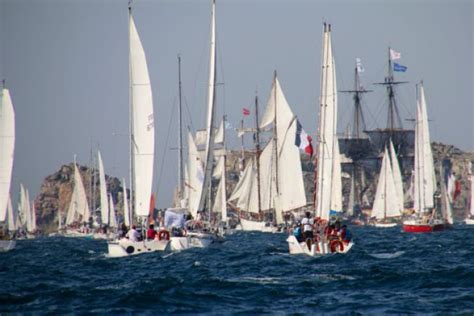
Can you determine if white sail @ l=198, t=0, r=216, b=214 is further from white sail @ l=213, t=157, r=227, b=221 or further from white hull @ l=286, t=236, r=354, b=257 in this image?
white sail @ l=213, t=157, r=227, b=221

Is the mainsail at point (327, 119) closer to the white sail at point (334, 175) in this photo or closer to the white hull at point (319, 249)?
the white sail at point (334, 175)

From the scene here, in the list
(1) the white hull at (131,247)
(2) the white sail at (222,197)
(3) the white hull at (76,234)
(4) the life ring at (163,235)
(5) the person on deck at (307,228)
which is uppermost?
(2) the white sail at (222,197)

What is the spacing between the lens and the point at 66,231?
14200 cm

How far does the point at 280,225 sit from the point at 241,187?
14075 mm

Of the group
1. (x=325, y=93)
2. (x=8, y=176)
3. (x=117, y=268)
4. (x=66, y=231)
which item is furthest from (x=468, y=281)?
(x=66, y=231)

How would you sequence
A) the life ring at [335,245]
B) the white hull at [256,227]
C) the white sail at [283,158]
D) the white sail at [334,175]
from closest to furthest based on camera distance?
the life ring at [335,245], the white sail at [334,175], the white sail at [283,158], the white hull at [256,227]

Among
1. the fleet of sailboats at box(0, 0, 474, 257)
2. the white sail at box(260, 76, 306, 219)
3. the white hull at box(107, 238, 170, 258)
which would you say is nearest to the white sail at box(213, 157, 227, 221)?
the fleet of sailboats at box(0, 0, 474, 257)

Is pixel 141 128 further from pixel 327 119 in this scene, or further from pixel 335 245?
pixel 335 245

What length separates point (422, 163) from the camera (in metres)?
91.8

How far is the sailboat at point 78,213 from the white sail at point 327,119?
271 feet

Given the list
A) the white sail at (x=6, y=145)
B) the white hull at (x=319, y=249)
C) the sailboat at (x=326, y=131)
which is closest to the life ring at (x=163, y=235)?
the sailboat at (x=326, y=131)

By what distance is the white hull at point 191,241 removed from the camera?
52.5 m

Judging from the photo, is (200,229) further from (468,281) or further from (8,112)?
(468,281)

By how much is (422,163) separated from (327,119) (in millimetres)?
44311
